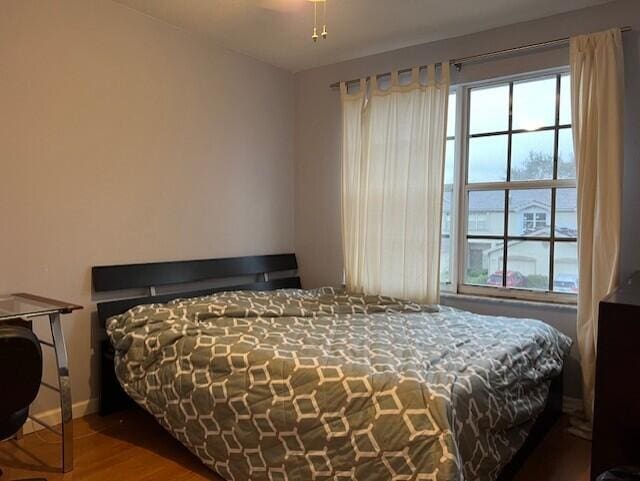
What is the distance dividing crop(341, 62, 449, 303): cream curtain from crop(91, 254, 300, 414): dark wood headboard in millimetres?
629

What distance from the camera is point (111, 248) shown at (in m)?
2.85

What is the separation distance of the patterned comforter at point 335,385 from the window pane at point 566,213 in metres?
0.69

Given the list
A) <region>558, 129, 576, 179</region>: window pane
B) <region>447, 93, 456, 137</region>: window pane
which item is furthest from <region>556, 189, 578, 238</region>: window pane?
<region>447, 93, 456, 137</region>: window pane

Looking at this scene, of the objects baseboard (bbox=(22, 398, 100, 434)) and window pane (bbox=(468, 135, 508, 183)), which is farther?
window pane (bbox=(468, 135, 508, 183))

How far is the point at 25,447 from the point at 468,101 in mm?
3371

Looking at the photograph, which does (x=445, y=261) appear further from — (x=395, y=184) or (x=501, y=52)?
(x=501, y=52)

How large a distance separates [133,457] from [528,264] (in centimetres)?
260

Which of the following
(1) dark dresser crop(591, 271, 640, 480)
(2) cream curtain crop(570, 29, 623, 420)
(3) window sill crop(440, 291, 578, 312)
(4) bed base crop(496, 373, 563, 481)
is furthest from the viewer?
(3) window sill crop(440, 291, 578, 312)

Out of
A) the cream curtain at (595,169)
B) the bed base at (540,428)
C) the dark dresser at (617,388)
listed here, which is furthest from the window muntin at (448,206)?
the dark dresser at (617,388)

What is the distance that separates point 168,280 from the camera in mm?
3084

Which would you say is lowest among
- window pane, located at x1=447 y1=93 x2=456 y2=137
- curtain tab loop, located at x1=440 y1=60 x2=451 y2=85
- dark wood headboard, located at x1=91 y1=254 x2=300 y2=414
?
dark wood headboard, located at x1=91 y1=254 x2=300 y2=414

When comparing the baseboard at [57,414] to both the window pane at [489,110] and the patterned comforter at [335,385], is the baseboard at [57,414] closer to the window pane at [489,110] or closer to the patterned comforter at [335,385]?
the patterned comforter at [335,385]

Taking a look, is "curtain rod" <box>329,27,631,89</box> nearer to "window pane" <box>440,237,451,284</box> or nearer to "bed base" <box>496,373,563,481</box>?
"window pane" <box>440,237,451,284</box>

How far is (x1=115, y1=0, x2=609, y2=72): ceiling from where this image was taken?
110 inches
